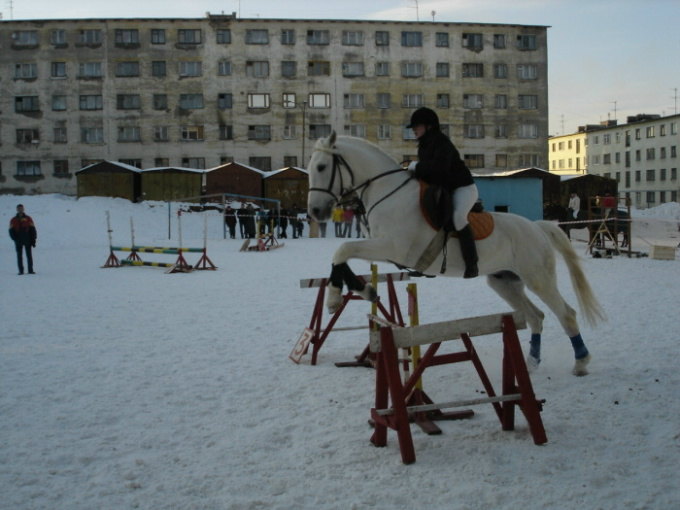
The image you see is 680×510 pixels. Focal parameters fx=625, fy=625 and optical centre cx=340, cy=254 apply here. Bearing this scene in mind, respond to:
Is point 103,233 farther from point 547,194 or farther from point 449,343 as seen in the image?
point 547,194

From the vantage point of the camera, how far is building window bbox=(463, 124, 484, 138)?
63875 mm

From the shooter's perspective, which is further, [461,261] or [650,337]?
[650,337]

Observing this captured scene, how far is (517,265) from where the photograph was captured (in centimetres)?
708

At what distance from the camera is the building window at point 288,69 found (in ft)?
204

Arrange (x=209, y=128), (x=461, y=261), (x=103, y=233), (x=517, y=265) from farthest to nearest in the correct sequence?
(x=209, y=128) → (x=103, y=233) → (x=517, y=265) → (x=461, y=261)

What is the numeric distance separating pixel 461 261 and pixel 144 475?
3.64m

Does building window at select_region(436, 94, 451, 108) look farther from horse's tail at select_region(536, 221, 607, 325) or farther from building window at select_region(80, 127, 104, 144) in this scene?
horse's tail at select_region(536, 221, 607, 325)

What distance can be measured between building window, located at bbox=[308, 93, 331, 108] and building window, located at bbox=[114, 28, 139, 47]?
17.9 meters

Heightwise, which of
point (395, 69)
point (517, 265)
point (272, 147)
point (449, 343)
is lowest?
point (449, 343)

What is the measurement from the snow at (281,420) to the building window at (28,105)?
5679 cm

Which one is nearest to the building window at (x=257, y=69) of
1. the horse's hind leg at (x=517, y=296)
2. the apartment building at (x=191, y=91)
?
the apartment building at (x=191, y=91)

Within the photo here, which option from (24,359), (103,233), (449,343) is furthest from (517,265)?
(103,233)

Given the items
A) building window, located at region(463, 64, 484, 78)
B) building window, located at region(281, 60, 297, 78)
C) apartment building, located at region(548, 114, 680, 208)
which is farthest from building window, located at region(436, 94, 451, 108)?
apartment building, located at region(548, 114, 680, 208)

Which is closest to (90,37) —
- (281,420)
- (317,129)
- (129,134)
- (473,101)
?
(129,134)
